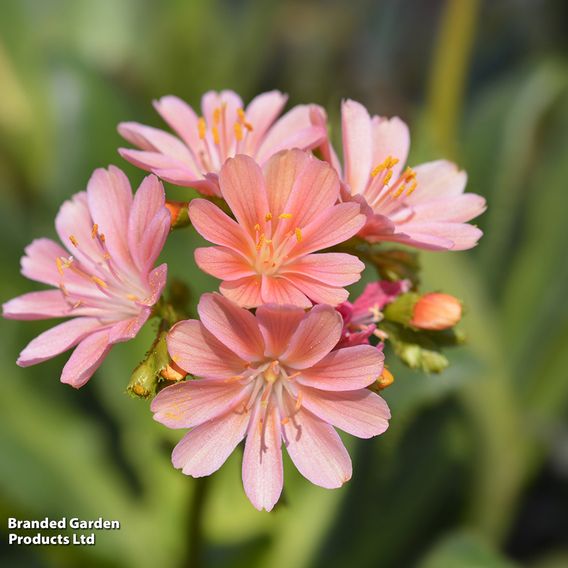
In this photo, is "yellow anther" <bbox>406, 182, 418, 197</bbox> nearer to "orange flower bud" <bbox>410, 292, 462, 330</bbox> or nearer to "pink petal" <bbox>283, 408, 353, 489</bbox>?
"orange flower bud" <bbox>410, 292, 462, 330</bbox>

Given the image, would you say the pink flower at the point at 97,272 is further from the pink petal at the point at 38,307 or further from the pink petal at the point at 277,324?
the pink petal at the point at 277,324

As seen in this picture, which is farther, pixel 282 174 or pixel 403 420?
pixel 403 420

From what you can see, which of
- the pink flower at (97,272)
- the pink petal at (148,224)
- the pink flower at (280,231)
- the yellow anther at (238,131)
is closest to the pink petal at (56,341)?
the pink flower at (97,272)

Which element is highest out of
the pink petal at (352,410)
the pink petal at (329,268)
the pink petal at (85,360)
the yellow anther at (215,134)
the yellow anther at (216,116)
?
the yellow anther at (216,116)

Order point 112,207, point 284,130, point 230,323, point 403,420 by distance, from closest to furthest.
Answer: point 230,323, point 112,207, point 284,130, point 403,420

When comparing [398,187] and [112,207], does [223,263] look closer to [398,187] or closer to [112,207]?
[112,207]

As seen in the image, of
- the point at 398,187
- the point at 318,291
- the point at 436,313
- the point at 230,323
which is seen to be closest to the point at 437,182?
the point at 398,187

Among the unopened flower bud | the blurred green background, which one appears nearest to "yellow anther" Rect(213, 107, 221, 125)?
the unopened flower bud

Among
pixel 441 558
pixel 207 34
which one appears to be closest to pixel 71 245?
→ pixel 441 558
